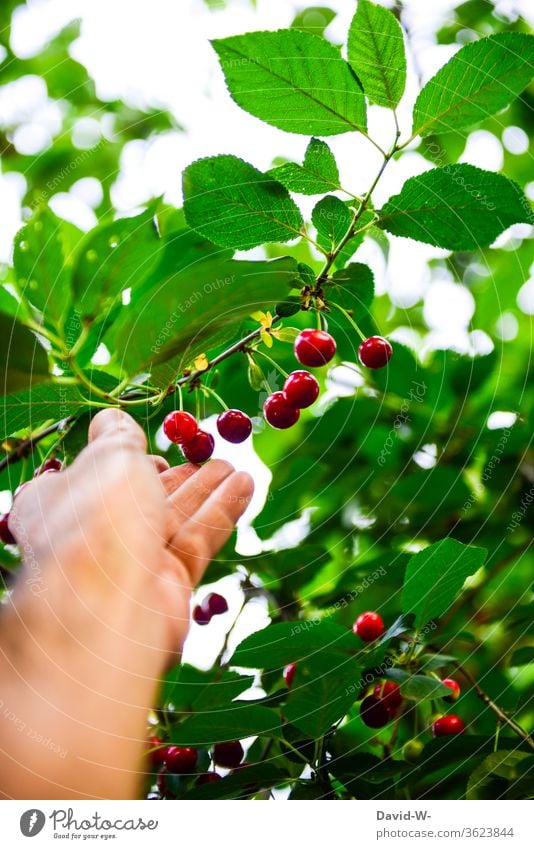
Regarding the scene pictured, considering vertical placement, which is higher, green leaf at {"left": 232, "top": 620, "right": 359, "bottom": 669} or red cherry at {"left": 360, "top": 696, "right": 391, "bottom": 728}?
green leaf at {"left": 232, "top": 620, "right": 359, "bottom": 669}

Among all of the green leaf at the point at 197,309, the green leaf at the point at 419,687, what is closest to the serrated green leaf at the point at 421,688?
the green leaf at the point at 419,687

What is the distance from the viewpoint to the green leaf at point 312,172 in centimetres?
58

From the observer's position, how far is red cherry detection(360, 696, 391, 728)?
67 centimetres

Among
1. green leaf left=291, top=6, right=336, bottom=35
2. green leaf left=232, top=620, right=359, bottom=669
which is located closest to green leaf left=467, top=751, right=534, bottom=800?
green leaf left=232, top=620, right=359, bottom=669

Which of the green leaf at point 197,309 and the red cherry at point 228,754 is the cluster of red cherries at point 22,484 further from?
the red cherry at point 228,754

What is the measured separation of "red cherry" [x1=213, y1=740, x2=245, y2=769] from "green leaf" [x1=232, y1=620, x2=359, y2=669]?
0.40ft

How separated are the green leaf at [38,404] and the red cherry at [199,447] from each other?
0.10 metres

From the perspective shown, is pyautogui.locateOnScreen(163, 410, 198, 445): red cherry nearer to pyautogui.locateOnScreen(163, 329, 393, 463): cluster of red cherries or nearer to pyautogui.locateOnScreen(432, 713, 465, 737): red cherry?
pyautogui.locateOnScreen(163, 329, 393, 463): cluster of red cherries

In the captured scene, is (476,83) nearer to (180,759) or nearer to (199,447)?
(199,447)

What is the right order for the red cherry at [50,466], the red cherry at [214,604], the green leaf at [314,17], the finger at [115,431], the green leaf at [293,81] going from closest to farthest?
1. the green leaf at [293,81]
2. the finger at [115,431]
3. the red cherry at [50,466]
4. the red cherry at [214,604]
5. the green leaf at [314,17]

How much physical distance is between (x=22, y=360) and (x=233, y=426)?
7.4 inches
